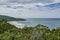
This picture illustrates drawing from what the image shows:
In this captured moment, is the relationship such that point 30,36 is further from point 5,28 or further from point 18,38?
point 5,28

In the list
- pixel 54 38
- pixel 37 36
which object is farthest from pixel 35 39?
pixel 54 38

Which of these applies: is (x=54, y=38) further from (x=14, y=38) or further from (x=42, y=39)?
(x=14, y=38)

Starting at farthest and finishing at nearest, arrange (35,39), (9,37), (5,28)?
(5,28), (9,37), (35,39)

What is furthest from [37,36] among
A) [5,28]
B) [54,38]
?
[5,28]

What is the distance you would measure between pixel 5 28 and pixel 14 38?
23.1 feet

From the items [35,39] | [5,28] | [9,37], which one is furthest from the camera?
[5,28]

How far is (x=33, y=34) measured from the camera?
1419 centimetres

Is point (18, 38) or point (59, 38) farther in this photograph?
point (59, 38)

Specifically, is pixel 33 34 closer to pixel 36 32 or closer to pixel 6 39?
pixel 36 32

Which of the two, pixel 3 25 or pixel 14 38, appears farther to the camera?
pixel 3 25

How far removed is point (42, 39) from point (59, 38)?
1.99 metres

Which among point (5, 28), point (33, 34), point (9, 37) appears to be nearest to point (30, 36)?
point (33, 34)

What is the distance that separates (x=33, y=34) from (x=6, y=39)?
5.58 feet

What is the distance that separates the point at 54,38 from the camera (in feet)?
51.6
